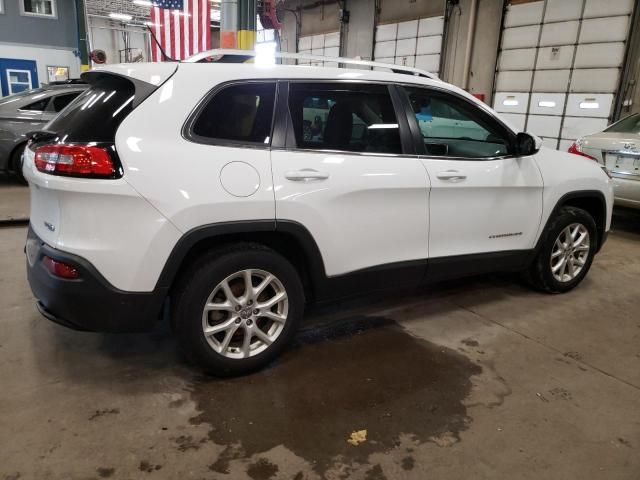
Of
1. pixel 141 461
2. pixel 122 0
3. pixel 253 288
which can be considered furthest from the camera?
pixel 122 0

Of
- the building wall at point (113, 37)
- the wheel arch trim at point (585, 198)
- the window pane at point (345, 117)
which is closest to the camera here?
the window pane at point (345, 117)

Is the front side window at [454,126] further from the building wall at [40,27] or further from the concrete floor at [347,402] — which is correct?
the building wall at [40,27]

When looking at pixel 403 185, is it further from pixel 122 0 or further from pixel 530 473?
pixel 122 0

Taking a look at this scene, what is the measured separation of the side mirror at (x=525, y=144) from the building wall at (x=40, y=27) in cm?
1853

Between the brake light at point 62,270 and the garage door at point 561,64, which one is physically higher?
the garage door at point 561,64

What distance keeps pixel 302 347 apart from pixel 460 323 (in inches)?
46.8

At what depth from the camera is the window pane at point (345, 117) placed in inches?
106

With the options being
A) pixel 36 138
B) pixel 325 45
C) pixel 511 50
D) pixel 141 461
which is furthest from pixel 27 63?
pixel 141 461

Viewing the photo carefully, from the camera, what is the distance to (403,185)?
2865 mm

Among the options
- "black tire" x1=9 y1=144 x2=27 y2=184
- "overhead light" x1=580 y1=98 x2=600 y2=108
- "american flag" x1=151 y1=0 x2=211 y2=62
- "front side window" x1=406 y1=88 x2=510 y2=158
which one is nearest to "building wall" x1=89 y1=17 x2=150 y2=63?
"black tire" x1=9 y1=144 x2=27 y2=184

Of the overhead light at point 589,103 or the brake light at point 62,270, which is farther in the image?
the overhead light at point 589,103

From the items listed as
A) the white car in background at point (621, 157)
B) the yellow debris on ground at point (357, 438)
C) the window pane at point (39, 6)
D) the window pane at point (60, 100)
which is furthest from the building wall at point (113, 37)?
the yellow debris on ground at point (357, 438)

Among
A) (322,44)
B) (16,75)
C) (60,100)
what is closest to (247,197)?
(60,100)

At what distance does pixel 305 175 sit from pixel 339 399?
117cm
